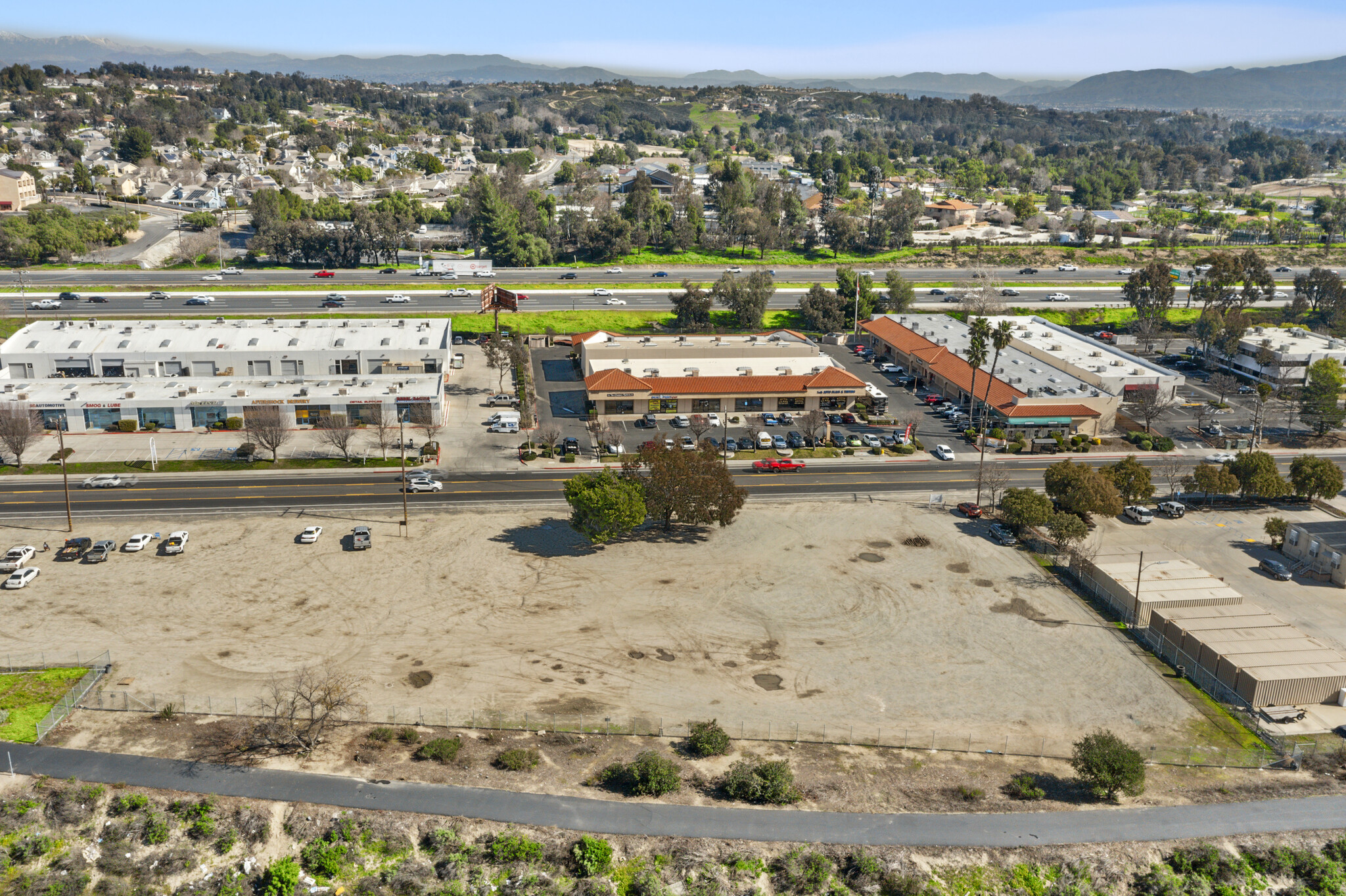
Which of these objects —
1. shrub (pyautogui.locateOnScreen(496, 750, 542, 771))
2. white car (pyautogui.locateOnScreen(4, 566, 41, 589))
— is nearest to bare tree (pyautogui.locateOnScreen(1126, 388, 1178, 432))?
shrub (pyautogui.locateOnScreen(496, 750, 542, 771))

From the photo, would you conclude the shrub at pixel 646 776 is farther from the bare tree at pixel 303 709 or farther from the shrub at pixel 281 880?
the bare tree at pixel 303 709

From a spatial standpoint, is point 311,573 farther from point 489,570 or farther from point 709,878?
point 709,878

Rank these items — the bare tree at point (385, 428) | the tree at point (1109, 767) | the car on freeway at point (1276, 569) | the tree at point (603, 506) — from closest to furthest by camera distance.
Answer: the tree at point (1109, 767), the car on freeway at point (1276, 569), the tree at point (603, 506), the bare tree at point (385, 428)

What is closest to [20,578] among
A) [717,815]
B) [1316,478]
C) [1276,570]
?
[717,815]

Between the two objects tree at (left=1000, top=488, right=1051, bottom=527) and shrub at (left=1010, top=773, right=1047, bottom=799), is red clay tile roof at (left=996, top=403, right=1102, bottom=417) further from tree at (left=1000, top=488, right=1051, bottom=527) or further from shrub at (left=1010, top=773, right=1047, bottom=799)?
shrub at (left=1010, top=773, right=1047, bottom=799)

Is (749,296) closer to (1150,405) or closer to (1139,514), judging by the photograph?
(1150,405)

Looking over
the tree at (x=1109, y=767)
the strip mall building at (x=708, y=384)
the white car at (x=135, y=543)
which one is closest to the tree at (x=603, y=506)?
the white car at (x=135, y=543)
